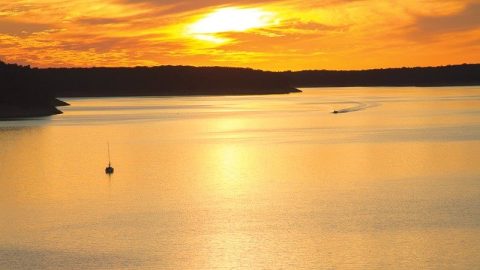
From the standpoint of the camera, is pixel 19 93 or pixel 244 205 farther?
pixel 19 93

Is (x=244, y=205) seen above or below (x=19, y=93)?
below

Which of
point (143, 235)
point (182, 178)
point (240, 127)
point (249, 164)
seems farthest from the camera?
point (240, 127)

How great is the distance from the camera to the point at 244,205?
121 ft

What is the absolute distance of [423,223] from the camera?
3167 centimetres

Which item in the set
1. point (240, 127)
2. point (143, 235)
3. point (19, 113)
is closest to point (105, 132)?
point (240, 127)

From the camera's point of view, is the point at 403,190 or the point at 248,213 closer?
the point at 248,213

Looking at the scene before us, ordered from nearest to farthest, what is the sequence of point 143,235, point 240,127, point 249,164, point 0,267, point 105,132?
1. point 0,267
2. point 143,235
3. point 249,164
4. point 105,132
5. point 240,127

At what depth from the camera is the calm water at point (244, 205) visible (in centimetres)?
2670

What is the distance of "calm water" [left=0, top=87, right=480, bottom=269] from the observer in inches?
1051

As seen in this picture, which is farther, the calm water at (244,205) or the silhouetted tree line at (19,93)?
the silhouetted tree line at (19,93)

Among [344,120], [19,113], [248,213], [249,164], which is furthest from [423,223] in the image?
[19,113]

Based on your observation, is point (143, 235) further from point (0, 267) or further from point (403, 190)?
point (403, 190)

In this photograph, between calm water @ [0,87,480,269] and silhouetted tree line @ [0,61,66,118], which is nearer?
calm water @ [0,87,480,269]

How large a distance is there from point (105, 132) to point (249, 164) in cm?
3971
